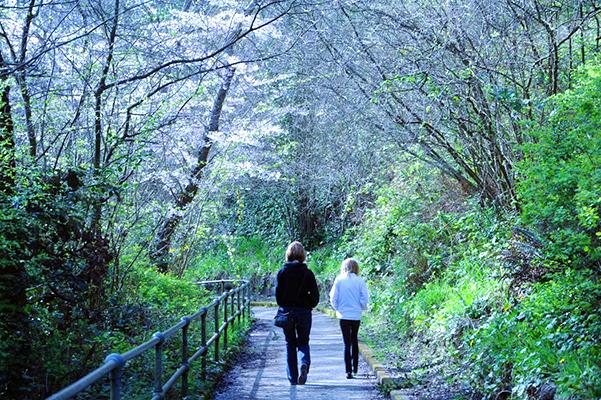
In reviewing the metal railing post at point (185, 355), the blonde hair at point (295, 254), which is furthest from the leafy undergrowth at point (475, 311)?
the metal railing post at point (185, 355)

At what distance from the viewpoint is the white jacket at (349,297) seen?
10328 mm

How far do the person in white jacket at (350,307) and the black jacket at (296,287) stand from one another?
1.12 meters

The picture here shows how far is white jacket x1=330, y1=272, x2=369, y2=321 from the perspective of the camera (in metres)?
10.3

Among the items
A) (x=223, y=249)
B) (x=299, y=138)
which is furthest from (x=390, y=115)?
(x=223, y=249)

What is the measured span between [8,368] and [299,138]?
64.3ft

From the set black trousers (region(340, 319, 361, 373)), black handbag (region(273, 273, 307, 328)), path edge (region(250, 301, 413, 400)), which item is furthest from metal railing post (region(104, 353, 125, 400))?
black trousers (region(340, 319, 361, 373))

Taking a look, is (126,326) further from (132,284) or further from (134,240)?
(134,240)

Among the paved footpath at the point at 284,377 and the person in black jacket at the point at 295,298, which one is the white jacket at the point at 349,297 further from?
the person in black jacket at the point at 295,298

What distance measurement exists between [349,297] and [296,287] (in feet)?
4.44

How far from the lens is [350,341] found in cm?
1022

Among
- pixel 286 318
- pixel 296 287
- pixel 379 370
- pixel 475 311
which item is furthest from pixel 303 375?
pixel 475 311

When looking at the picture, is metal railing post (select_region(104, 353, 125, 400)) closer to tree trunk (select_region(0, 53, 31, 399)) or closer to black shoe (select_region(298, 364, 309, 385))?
tree trunk (select_region(0, 53, 31, 399))

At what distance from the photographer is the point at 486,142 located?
480 inches

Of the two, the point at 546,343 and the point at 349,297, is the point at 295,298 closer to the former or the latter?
the point at 349,297
